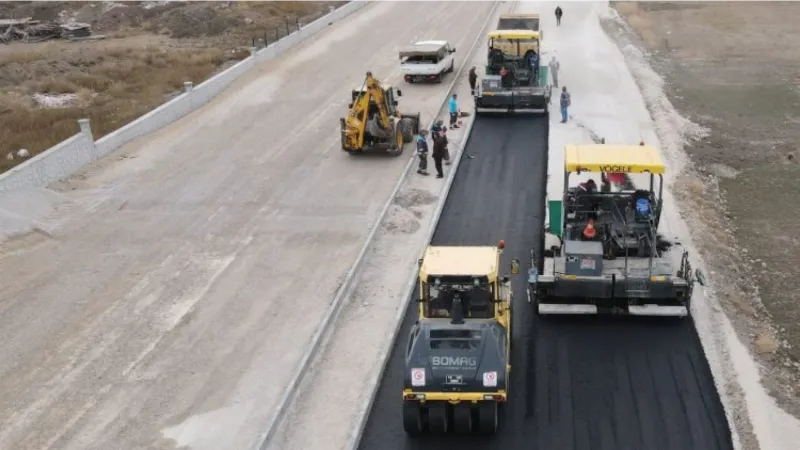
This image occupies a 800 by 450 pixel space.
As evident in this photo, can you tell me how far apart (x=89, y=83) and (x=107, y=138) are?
9.32 m

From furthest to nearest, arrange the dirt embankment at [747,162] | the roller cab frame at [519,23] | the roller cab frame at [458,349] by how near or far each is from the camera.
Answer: the roller cab frame at [519,23], the dirt embankment at [747,162], the roller cab frame at [458,349]

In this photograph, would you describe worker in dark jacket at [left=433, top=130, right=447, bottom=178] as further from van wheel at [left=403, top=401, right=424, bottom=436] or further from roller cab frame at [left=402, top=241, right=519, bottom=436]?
van wheel at [left=403, top=401, right=424, bottom=436]

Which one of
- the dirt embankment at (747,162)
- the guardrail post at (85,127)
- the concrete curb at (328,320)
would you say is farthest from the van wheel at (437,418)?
the guardrail post at (85,127)

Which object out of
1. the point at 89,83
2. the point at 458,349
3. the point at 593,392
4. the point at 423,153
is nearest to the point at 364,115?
the point at 423,153

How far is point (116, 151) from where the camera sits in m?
24.5

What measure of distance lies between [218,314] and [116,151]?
1180cm

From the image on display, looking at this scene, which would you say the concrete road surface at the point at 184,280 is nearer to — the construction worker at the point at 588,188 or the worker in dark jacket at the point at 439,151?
the worker in dark jacket at the point at 439,151

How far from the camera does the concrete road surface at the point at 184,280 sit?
12.1m

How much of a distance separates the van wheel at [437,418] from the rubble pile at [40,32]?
40220 mm

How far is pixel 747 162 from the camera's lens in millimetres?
23094

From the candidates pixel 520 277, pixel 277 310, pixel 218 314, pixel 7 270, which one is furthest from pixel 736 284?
pixel 7 270

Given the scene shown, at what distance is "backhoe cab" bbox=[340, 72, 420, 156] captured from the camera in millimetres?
22672

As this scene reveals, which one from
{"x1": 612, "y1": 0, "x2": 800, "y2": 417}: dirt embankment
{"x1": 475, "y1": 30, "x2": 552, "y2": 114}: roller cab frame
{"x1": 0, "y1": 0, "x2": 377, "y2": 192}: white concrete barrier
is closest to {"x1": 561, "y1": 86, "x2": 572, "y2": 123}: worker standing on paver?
{"x1": 475, "y1": 30, "x2": 552, "y2": 114}: roller cab frame

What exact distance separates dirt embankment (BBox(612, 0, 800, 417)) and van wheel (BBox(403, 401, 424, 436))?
5.58 meters
